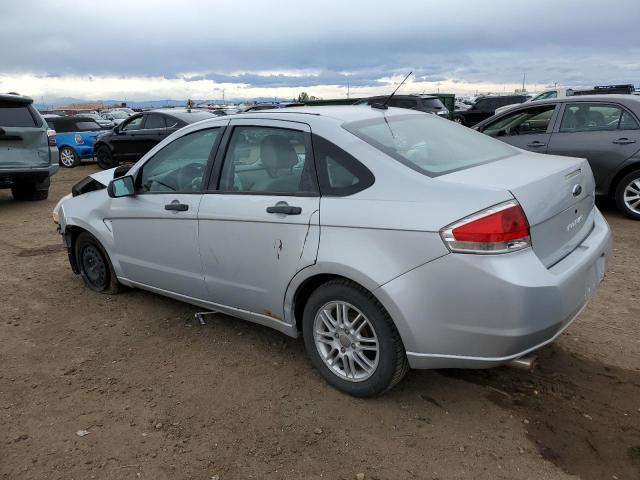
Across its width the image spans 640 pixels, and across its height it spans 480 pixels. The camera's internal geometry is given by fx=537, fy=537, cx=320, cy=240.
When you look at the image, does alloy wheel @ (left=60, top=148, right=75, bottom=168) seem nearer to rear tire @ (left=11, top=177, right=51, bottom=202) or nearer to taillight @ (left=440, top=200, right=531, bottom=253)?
rear tire @ (left=11, top=177, right=51, bottom=202)

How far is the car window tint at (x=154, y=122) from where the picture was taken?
13.1 m

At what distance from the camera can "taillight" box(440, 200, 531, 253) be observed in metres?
2.49

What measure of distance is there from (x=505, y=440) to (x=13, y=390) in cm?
296

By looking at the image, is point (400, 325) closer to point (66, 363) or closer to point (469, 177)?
point (469, 177)

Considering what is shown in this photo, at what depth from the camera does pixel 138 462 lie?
2674mm

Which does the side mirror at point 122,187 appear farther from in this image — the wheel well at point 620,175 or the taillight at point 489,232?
the wheel well at point 620,175

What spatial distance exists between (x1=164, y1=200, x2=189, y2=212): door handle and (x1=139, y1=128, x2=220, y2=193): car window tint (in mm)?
116

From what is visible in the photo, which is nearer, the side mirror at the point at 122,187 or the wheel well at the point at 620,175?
the side mirror at the point at 122,187

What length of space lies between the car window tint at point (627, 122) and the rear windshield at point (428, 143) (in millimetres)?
4379

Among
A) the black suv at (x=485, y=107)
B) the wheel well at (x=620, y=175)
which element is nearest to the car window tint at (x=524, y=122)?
the wheel well at (x=620, y=175)

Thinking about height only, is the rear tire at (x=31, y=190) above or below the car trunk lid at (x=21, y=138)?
below

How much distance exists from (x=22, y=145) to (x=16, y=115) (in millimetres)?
558

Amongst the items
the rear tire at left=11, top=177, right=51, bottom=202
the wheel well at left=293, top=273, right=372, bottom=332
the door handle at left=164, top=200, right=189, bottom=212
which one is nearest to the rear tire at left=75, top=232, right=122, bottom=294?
the door handle at left=164, top=200, right=189, bottom=212

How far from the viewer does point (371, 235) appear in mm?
2771
